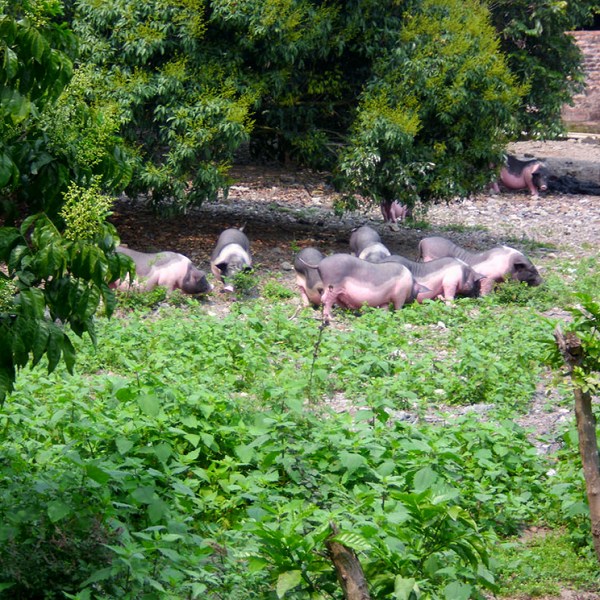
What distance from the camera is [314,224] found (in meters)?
14.1

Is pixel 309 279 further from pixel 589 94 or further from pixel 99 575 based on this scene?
pixel 589 94

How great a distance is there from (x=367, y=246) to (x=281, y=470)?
21.1ft

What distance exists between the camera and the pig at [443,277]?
34.3 ft

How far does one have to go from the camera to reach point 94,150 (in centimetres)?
395

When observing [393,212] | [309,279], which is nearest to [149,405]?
[309,279]

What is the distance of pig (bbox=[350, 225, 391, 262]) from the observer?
11289mm

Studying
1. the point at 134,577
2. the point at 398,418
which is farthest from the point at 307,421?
the point at 134,577

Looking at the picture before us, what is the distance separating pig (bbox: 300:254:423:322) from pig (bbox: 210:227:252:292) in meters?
0.96

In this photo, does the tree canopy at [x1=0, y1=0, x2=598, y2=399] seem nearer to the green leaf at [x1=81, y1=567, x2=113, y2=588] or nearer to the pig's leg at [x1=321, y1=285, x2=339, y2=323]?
the pig's leg at [x1=321, y1=285, x2=339, y2=323]

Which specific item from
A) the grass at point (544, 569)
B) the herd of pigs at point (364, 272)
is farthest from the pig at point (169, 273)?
the grass at point (544, 569)

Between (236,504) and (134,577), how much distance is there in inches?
49.6

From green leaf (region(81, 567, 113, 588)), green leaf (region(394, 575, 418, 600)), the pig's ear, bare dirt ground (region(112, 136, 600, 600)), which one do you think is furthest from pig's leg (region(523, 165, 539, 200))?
green leaf (region(81, 567, 113, 588))

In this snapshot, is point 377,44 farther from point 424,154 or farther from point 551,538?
point 551,538

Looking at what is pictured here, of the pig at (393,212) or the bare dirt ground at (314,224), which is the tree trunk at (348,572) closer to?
the bare dirt ground at (314,224)
